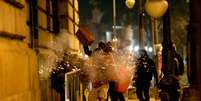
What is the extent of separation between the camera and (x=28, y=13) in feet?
28.7

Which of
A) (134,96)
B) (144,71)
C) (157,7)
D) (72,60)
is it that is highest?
(157,7)

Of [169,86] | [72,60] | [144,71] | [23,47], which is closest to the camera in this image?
[23,47]

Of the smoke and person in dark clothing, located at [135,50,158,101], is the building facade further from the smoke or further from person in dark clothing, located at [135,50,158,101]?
person in dark clothing, located at [135,50,158,101]

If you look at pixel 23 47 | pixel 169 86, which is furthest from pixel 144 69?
pixel 23 47

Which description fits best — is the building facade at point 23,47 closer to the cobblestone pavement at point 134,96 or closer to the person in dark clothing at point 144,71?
the person in dark clothing at point 144,71

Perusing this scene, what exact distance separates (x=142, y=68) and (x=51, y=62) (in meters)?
3.55

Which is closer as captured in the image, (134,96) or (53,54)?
(53,54)

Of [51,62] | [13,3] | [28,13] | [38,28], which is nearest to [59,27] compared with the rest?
[51,62]

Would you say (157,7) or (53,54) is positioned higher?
(157,7)

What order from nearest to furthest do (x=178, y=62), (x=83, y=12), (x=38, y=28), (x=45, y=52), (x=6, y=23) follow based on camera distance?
1. (x=6, y=23)
2. (x=38, y=28)
3. (x=45, y=52)
4. (x=178, y=62)
5. (x=83, y=12)

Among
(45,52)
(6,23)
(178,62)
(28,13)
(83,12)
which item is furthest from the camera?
(83,12)

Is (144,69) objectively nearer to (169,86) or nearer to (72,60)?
(72,60)

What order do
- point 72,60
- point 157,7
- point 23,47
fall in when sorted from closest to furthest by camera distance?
point 23,47, point 72,60, point 157,7

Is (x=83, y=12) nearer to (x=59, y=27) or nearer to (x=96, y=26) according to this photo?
(x=96, y=26)
